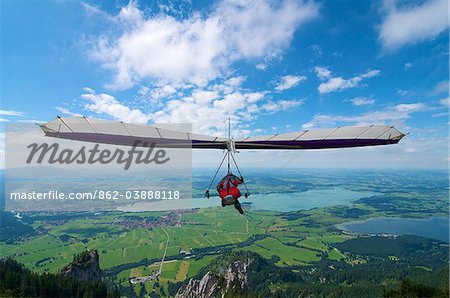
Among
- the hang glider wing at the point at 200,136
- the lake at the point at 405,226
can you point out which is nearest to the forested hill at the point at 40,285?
the hang glider wing at the point at 200,136

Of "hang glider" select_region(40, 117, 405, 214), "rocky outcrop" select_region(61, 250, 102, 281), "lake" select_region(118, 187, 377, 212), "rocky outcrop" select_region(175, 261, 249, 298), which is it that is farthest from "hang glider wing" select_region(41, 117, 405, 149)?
"lake" select_region(118, 187, 377, 212)

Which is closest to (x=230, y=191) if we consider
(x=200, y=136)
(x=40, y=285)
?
(x=200, y=136)

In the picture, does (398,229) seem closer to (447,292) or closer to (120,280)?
(447,292)

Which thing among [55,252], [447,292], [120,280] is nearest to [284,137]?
[447,292]

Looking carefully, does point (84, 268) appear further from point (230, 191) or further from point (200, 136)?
point (200, 136)

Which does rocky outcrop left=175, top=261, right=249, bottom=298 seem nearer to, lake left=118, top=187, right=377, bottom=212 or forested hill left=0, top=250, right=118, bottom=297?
forested hill left=0, top=250, right=118, bottom=297

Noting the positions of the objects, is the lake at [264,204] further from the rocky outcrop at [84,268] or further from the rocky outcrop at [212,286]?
the rocky outcrop at [212,286]
